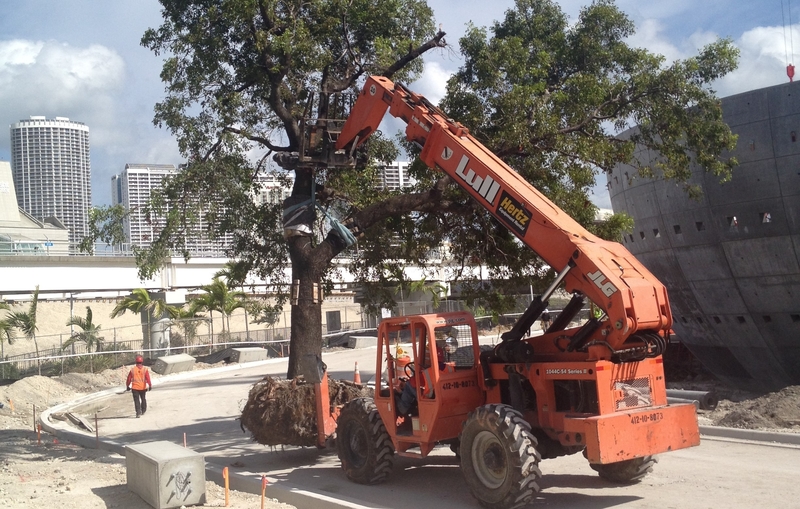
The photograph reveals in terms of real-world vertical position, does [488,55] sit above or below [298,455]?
above

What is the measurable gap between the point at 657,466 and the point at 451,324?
3.78 m

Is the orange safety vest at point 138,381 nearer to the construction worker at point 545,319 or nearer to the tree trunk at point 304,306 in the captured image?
the tree trunk at point 304,306

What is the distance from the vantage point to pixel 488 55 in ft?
45.8

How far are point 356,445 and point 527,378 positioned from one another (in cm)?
305

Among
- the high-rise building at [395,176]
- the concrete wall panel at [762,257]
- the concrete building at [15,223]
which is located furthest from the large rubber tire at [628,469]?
the concrete building at [15,223]

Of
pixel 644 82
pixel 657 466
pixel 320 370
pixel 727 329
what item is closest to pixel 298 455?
pixel 320 370

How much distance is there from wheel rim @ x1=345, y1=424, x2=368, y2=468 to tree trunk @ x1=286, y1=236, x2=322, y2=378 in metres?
2.54

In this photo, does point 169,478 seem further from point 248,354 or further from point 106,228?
point 248,354

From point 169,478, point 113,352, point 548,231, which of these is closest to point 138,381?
point 169,478

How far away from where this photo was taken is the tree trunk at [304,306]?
1348 cm

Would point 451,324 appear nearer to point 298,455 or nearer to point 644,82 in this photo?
point 298,455

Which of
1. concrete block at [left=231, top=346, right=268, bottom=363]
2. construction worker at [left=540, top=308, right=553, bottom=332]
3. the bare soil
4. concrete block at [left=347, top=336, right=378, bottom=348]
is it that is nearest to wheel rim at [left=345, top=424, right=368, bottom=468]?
the bare soil

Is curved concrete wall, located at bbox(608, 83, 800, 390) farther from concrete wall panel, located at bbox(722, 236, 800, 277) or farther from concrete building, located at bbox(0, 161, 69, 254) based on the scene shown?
concrete building, located at bbox(0, 161, 69, 254)

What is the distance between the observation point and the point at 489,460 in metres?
8.83
